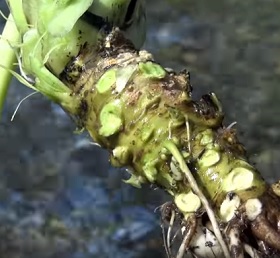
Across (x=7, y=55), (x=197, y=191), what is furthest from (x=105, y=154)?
(x=197, y=191)

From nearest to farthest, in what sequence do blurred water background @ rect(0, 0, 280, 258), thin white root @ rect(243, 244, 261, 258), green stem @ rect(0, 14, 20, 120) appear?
thin white root @ rect(243, 244, 261, 258), green stem @ rect(0, 14, 20, 120), blurred water background @ rect(0, 0, 280, 258)

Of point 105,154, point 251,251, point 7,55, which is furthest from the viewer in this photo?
point 105,154

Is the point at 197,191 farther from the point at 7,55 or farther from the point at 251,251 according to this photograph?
the point at 7,55

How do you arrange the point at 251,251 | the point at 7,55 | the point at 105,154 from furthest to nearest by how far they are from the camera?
the point at 105,154
the point at 7,55
the point at 251,251

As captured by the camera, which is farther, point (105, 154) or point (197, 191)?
point (105, 154)

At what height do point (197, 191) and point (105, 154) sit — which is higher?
point (197, 191)

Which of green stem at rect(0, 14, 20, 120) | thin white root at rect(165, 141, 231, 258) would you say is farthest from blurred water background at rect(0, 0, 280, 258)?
thin white root at rect(165, 141, 231, 258)

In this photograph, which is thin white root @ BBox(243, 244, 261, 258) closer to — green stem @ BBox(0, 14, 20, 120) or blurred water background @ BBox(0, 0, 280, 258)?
green stem @ BBox(0, 14, 20, 120)
